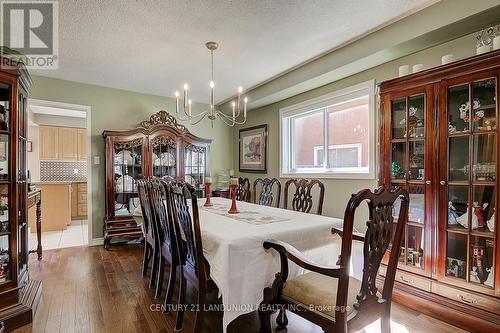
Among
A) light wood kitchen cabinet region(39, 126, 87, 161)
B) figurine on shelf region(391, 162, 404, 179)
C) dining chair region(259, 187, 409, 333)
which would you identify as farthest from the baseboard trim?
figurine on shelf region(391, 162, 404, 179)

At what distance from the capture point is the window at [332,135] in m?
3.01

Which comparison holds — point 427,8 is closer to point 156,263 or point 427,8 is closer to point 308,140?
point 308,140

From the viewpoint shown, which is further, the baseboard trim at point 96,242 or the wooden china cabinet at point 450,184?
the baseboard trim at point 96,242

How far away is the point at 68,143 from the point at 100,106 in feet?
9.61

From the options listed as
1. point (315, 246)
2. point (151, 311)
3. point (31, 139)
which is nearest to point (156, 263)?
point (151, 311)

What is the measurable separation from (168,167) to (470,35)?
155 inches

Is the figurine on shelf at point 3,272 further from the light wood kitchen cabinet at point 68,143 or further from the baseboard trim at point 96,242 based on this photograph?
the light wood kitchen cabinet at point 68,143

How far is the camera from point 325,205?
3.40 m

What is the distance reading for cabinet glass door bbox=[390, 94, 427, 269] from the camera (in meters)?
2.21

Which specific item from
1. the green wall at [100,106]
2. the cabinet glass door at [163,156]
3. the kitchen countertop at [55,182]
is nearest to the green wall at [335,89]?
the cabinet glass door at [163,156]

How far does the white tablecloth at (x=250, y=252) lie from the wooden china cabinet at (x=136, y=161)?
251cm

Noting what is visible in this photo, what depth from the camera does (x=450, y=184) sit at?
6.67ft

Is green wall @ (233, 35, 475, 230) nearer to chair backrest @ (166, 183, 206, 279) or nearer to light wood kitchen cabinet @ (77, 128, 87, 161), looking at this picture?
chair backrest @ (166, 183, 206, 279)

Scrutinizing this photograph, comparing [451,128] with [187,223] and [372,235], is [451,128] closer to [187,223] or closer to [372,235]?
[372,235]
